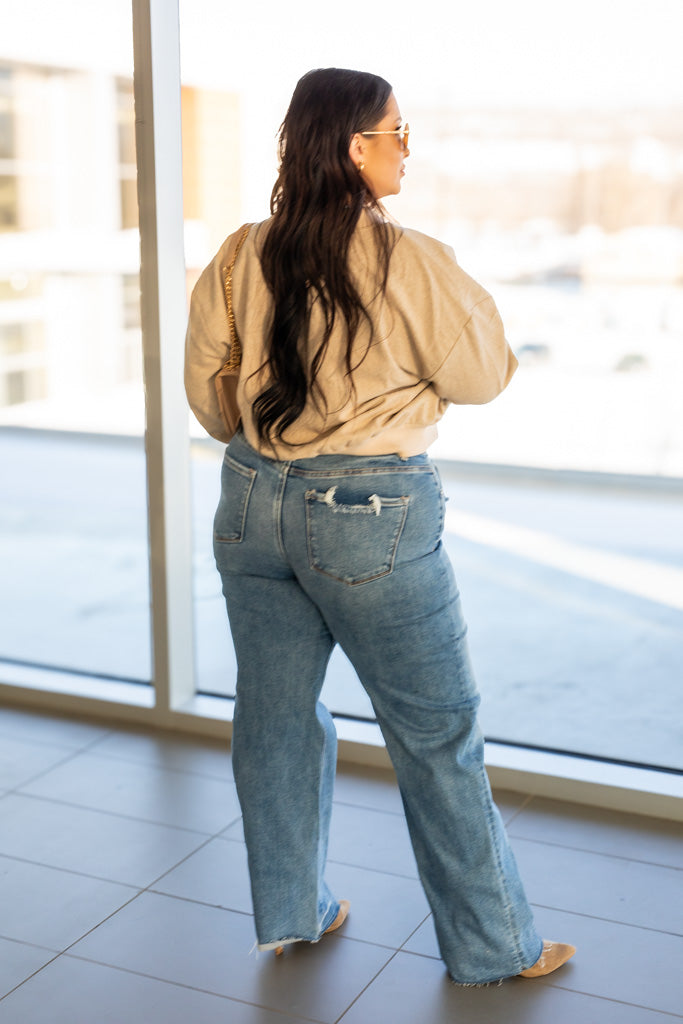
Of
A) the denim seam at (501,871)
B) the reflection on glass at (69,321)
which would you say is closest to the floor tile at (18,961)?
the denim seam at (501,871)

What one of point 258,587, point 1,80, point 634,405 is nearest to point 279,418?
point 258,587

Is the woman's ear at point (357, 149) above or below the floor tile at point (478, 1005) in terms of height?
above

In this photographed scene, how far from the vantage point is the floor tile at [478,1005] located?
1.68m

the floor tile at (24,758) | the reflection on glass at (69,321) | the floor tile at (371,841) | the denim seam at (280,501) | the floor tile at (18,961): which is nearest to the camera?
the denim seam at (280,501)

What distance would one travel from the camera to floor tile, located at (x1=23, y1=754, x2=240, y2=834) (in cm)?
237

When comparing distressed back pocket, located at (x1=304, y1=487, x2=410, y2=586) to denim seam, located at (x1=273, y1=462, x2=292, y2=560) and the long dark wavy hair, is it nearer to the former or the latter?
denim seam, located at (x1=273, y1=462, x2=292, y2=560)

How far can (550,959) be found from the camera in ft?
5.86

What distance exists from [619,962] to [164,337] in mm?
1623

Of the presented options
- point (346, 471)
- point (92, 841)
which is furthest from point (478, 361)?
point (92, 841)

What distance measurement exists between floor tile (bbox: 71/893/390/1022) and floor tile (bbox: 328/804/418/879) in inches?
10.2

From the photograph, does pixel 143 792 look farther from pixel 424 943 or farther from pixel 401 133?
pixel 401 133

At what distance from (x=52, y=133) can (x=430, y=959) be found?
89.5 inches

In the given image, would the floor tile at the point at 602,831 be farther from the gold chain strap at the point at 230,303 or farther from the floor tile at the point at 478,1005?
the gold chain strap at the point at 230,303

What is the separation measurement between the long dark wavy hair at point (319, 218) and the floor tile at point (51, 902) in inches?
42.3
